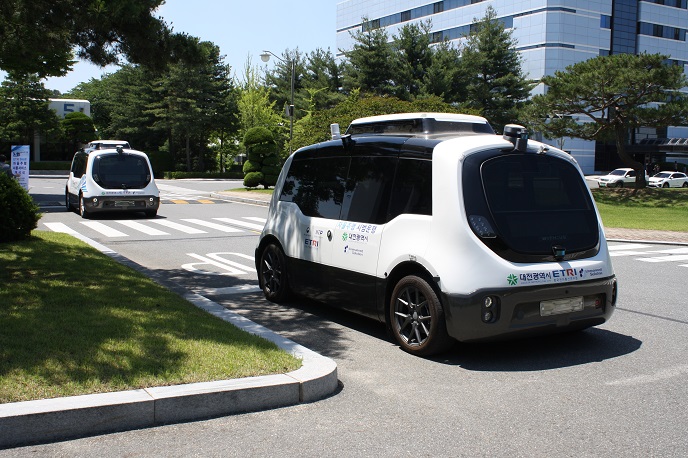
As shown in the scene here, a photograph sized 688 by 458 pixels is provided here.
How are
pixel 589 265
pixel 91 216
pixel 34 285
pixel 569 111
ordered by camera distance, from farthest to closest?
pixel 569 111, pixel 91 216, pixel 34 285, pixel 589 265

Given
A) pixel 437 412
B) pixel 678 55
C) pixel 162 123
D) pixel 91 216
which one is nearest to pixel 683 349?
pixel 437 412

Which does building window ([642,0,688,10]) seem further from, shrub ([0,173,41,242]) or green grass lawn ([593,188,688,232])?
shrub ([0,173,41,242])

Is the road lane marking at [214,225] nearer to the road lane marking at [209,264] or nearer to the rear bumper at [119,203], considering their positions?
the rear bumper at [119,203]

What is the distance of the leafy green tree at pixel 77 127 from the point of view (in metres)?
60.2

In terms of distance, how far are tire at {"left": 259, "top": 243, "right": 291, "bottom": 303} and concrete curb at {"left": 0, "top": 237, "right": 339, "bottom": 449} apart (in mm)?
3091

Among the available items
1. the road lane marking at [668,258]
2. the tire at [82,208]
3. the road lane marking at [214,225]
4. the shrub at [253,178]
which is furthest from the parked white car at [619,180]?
the tire at [82,208]

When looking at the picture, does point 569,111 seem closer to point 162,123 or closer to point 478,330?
point 478,330

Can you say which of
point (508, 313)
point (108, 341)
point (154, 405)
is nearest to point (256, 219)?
point (108, 341)

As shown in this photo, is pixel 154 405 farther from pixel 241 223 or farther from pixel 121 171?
pixel 121 171

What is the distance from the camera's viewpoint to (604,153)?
242ft

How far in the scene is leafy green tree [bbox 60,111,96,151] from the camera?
6022cm

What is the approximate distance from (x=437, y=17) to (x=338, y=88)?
19106 millimetres

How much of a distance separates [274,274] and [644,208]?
2603 cm

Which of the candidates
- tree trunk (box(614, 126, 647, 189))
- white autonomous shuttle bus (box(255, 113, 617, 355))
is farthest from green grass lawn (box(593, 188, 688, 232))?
white autonomous shuttle bus (box(255, 113, 617, 355))
